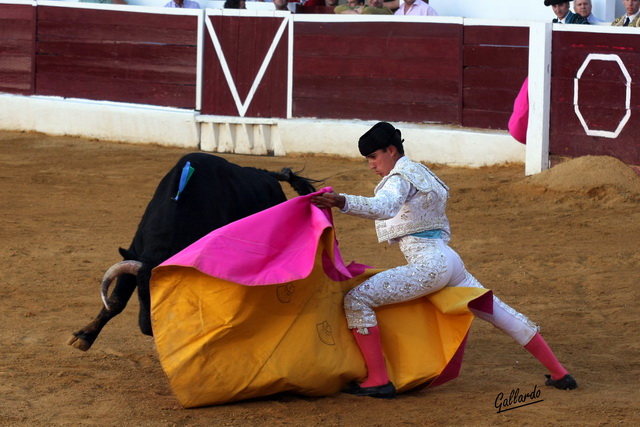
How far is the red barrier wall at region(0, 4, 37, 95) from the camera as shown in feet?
33.2

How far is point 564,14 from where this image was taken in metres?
7.98

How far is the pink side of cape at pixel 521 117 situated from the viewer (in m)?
7.33

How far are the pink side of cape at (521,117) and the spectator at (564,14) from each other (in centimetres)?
71

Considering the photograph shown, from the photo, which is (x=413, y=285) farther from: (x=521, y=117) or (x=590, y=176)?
(x=521, y=117)

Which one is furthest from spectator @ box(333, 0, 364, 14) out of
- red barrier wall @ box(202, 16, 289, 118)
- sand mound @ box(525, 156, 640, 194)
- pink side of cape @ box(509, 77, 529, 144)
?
sand mound @ box(525, 156, 640, 194)

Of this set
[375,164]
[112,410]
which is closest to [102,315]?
[112,410]

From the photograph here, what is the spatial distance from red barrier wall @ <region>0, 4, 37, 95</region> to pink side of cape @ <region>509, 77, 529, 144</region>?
4.92m

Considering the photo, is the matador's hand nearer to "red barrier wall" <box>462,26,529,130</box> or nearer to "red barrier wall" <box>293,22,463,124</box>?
"red barrier wall" <box>462,26,529,130</box>

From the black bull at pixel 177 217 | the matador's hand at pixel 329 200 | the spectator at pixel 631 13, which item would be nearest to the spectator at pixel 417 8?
the spectator at pixel 631 13

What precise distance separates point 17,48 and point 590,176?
5835 mm

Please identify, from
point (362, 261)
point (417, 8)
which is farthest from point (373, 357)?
point (417, 8)

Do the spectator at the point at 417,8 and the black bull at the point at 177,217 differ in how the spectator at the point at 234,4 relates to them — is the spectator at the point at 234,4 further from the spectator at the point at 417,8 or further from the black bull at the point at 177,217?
the black bull at the point at 177,217

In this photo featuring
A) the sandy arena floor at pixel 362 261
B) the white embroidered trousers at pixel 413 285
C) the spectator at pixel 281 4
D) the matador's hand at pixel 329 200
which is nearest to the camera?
the matador's hand at pixel 329 200

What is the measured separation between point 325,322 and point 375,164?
0.54 meters
